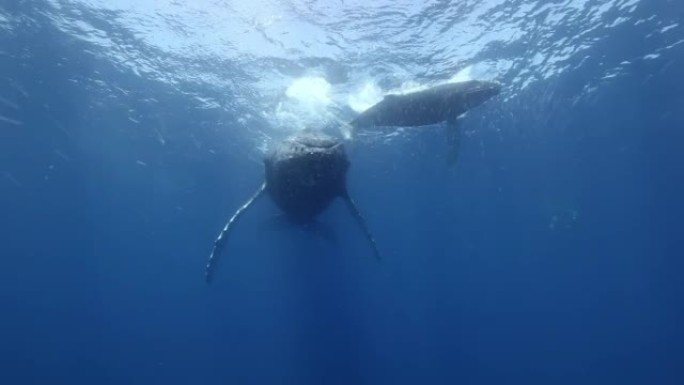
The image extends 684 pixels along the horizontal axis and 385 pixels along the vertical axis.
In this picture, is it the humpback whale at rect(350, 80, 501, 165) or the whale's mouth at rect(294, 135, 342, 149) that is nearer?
the whale's mouth at rect(294, 135, 342, 149)

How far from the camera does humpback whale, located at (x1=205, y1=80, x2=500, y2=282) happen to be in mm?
9516

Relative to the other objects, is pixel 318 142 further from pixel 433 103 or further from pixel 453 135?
pixel 453 135

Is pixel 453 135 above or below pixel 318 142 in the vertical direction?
below

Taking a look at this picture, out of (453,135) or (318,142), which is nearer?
(318,142)

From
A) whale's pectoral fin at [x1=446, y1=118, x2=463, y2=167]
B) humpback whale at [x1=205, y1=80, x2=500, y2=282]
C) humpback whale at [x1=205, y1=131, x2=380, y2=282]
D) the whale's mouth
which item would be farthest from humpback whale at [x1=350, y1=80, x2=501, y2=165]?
the whale's mouth

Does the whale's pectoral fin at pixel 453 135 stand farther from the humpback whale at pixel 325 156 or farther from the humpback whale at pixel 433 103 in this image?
the humpback whale at pixel 433 103

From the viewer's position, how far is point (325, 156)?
934 cm

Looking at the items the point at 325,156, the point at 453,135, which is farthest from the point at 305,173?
the point at 453,135

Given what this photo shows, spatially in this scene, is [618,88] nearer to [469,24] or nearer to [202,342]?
[469,24]

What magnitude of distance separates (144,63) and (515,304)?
93.2m

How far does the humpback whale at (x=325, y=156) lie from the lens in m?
9.52

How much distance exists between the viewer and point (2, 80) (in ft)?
75.3

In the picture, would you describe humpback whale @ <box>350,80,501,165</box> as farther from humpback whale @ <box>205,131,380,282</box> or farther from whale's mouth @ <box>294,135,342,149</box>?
whale's mouth @ <box>294,135,342,149</box>

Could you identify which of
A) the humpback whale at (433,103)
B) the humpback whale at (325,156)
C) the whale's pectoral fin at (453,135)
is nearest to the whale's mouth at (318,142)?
the humpback whale at (325,156)
